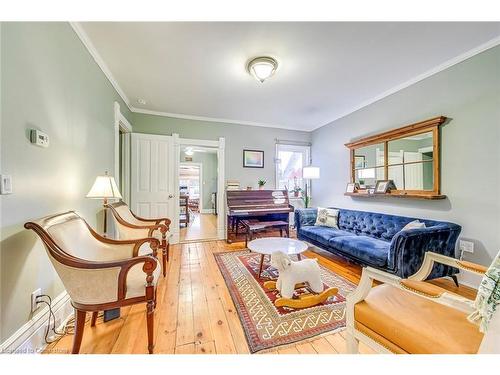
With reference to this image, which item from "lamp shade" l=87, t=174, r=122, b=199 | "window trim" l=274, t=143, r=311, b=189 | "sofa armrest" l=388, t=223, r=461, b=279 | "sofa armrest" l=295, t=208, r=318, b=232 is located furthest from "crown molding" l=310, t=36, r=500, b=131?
"lamp shade" l=87, t=174, r=122, b=199

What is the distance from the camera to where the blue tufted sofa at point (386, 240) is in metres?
2.11

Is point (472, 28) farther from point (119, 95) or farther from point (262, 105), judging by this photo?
point (119, 95)

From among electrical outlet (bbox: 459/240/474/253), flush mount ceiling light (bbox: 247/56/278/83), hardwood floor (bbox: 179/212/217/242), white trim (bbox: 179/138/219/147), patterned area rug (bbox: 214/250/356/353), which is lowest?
patterned area rug (bbox: 214/250/356/353)

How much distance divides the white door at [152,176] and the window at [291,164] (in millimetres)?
2456

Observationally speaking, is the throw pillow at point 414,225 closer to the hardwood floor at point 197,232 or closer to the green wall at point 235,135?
the green wall at point 235,135

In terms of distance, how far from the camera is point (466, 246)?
2.22m

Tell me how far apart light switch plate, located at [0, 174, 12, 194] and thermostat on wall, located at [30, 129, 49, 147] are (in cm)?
31

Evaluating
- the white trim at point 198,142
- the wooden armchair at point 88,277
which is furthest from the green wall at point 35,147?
the white trim at point 198,142

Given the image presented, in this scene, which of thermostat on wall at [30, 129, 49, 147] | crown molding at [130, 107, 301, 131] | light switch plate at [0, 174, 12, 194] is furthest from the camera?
crown molding at [130, 107, 301, 131]

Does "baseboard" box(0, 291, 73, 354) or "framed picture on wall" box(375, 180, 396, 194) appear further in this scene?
"framed picture on wall" box(375, 180, 396, 194)

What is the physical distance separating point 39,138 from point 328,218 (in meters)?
3.67

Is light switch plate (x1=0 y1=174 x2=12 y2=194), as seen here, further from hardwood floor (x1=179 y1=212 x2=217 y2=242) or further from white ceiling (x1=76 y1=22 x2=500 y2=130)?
hardwood floor (x1=179 y1=212 x2=217 y2=242)

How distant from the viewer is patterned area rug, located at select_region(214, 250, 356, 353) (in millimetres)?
1504

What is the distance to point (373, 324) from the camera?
1.10m
